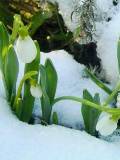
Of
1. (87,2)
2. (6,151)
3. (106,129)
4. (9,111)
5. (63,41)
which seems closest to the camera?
(106,129)

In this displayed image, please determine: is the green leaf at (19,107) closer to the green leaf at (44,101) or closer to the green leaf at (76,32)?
the green leaf at (44,101)

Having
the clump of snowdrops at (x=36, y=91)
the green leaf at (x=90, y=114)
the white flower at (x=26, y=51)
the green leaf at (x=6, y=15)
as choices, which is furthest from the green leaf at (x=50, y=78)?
the green leaf at (x=6, y=15)

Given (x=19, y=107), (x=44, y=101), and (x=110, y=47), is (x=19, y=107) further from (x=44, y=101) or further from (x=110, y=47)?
(x=110, y=47)

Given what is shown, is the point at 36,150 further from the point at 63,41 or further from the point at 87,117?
the point at 63,41

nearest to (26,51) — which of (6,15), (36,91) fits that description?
(36,91)

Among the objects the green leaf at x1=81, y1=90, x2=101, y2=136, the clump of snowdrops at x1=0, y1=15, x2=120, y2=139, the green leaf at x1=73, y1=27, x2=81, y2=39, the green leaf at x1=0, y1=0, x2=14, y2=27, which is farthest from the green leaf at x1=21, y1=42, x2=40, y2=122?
the green leaf at x1=0, y1=0, x2=14, y2=27

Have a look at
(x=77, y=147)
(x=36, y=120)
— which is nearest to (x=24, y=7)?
(x=36, y=120)
